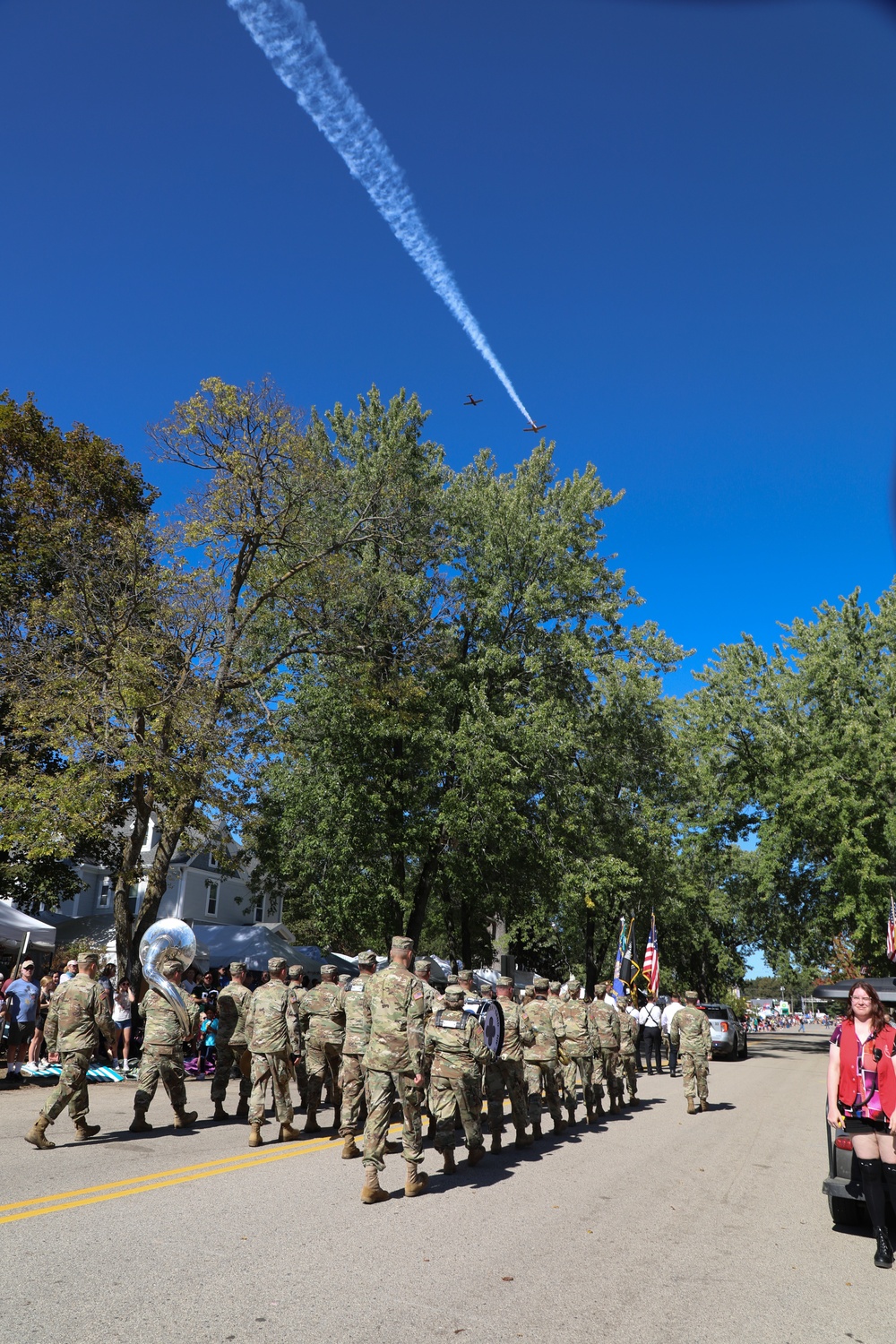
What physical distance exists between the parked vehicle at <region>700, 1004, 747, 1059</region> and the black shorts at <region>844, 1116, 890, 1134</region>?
23.0 metres

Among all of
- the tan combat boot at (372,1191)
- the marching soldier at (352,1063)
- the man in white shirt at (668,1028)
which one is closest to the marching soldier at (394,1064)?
the tan combat boot at (372,1191)

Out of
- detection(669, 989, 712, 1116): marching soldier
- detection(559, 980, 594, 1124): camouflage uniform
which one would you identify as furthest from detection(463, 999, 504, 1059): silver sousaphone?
detection(669, 989, 712, 1116): marching soldier

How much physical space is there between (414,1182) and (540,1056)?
3702 millimetres

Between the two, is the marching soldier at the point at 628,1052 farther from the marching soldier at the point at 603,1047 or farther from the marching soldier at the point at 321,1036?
the marching soldier at the point at 321,1036

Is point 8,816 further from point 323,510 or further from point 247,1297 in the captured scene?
point 247,1297

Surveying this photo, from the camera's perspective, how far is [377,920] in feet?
81.1

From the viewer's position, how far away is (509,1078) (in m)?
10.4

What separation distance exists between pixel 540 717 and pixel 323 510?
791 cm

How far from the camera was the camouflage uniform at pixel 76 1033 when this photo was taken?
905cm

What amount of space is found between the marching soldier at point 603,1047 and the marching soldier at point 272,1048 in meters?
4.60

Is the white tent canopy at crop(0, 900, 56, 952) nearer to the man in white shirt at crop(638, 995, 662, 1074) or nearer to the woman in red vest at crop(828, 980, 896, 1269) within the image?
the man in white shirt at crop(638, 995, 662, 1074)

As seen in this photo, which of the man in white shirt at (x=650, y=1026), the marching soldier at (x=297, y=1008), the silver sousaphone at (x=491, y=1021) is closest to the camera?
the silver sousaphone at (x=491, y=1021)

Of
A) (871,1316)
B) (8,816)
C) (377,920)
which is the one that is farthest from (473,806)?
(871,1316)

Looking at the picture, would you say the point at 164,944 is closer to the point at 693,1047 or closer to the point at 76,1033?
the point at 76,1033
